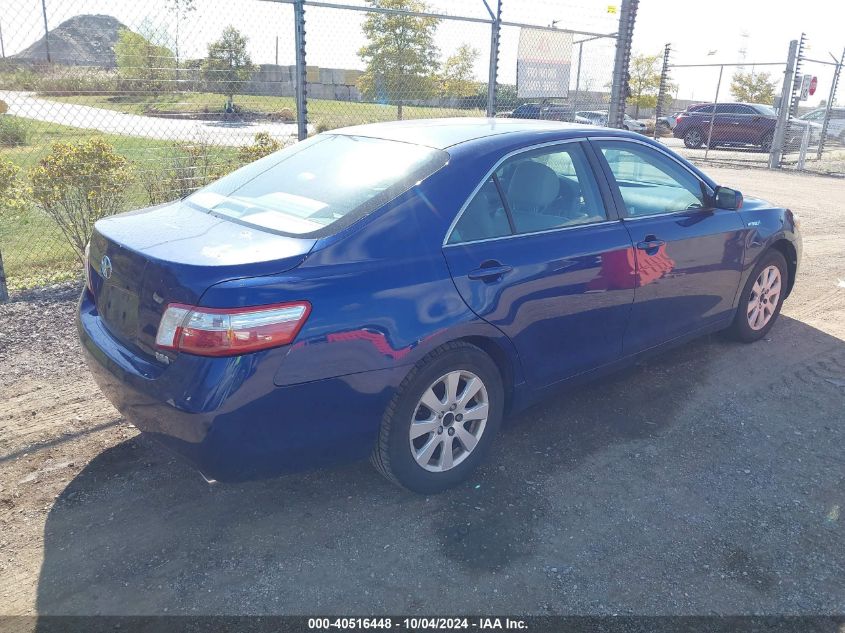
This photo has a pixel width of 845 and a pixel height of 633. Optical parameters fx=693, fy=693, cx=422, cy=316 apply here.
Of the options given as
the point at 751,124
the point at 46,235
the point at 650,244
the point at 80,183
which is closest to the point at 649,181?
the point at 650,244

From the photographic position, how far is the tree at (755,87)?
38.2m

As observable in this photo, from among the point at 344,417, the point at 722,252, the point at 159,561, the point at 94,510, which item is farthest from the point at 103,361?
the point at 722,252

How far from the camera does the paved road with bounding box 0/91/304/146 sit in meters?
6.17

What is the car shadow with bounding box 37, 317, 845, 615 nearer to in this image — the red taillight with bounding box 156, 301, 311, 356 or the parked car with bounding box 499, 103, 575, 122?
the red taillight with bounding box 156, 301, 311, 356

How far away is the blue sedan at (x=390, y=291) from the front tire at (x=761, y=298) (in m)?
0.83

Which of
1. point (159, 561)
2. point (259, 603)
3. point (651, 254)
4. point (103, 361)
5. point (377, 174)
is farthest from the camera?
point (651, 254)

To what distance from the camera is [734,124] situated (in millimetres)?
22797

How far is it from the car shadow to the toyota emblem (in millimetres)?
1004

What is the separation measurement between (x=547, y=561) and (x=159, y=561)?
156 centimetres

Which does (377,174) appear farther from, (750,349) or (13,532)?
(750,349)

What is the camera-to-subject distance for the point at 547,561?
9.27ft

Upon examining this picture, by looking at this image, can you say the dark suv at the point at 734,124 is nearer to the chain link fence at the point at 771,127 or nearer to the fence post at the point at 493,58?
the chain link fence at the point at 771,127

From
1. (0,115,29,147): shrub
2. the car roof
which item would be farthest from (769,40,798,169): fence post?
(0,115,29,147): shrub

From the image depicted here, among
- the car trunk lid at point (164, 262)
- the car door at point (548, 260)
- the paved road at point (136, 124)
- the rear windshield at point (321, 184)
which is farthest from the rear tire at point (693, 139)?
the car trunk lid at point (164, 262)
